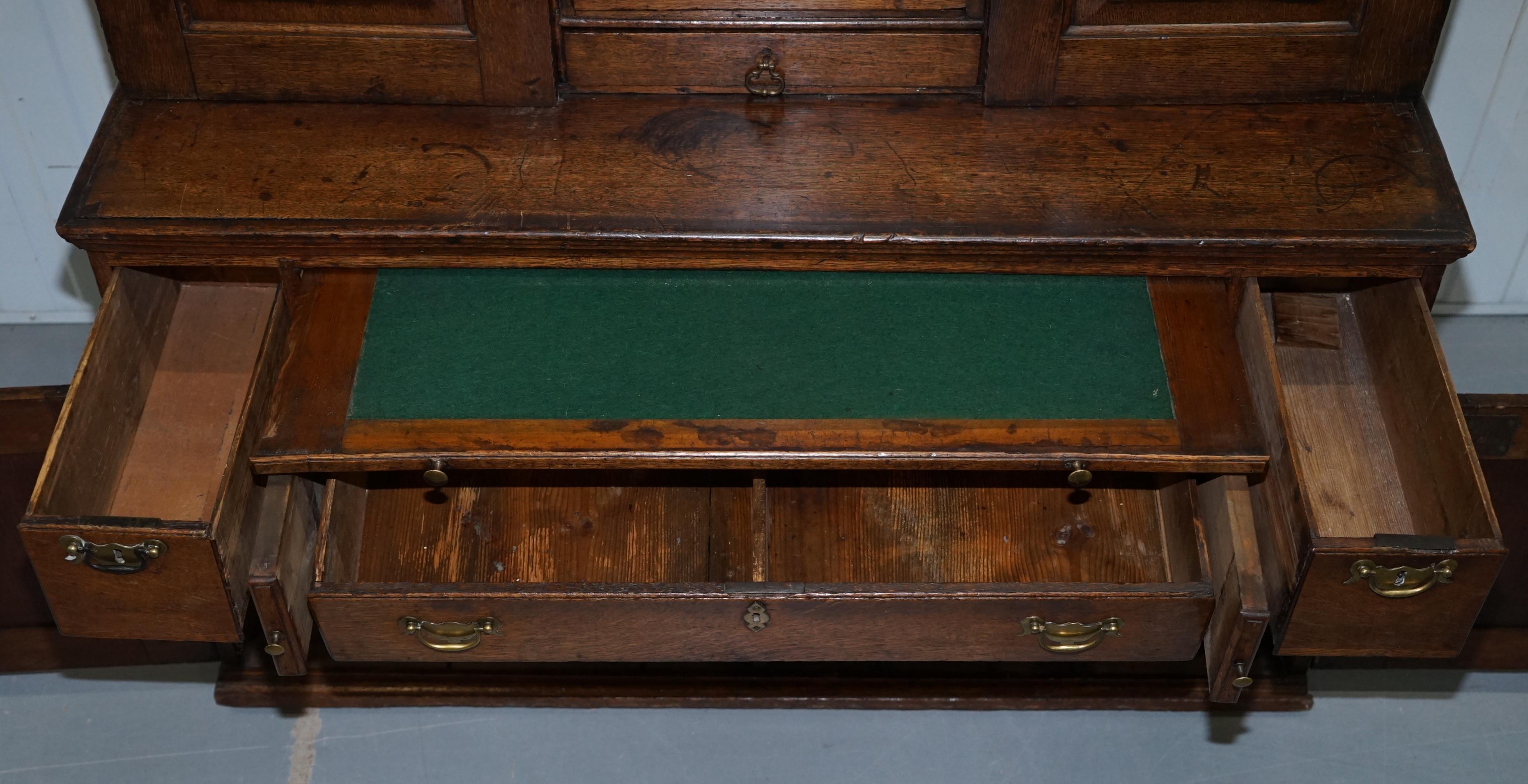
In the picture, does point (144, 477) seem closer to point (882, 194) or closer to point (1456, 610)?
point (882, 194)

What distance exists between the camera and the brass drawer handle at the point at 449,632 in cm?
205

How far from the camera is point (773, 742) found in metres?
2.50

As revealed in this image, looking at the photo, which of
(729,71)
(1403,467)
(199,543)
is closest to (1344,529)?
(1403,467)

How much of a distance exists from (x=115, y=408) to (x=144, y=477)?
0.37 ft

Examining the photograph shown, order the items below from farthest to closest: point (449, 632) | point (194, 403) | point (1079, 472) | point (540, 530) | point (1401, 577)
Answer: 1. point (540, 530)
2. point (194, 403)
3. point (449, 632)
4. point (1079, 472)
5. point (1401, 577)

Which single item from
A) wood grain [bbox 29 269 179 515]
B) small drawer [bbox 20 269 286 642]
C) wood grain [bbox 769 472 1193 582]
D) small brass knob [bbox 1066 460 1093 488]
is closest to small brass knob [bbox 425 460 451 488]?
small drawer [bbox 20 269 286 642]

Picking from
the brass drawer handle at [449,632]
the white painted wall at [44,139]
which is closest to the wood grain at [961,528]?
the brass drawer handle at [449,632]

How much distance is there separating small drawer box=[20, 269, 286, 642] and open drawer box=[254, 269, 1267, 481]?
13cm

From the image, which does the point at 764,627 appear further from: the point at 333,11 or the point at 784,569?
the point at 333,11

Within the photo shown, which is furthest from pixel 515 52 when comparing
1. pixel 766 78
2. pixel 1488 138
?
pixel 1488 138

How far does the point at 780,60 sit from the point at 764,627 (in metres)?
0.86

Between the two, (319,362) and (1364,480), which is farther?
(1364,480)

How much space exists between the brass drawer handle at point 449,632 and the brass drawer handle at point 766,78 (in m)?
0.89

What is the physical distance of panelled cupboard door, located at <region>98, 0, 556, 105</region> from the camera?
85.5 inches
